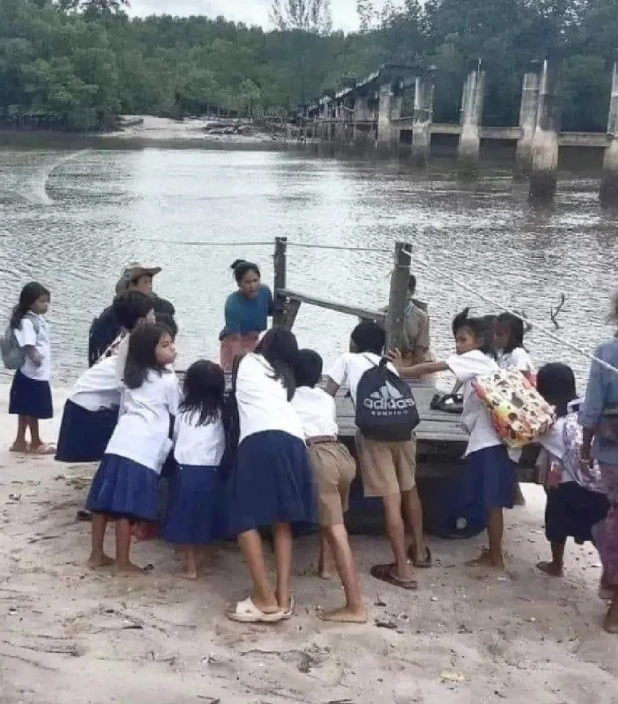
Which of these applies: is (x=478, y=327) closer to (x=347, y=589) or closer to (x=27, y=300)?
(x=347, y=589)

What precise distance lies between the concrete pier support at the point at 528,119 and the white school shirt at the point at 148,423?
42.6 metres

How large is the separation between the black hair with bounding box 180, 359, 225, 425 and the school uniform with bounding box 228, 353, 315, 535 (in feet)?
0.97

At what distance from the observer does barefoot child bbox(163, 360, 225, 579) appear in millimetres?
5168

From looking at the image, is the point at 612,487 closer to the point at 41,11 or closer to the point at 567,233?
the point at 567,233

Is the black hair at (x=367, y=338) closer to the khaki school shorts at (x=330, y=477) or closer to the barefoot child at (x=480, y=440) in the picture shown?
the barefoot child at (x=480, y=440)

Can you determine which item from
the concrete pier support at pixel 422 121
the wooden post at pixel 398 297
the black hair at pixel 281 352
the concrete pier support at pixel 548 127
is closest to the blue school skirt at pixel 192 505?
the black hair at pixel 281 352

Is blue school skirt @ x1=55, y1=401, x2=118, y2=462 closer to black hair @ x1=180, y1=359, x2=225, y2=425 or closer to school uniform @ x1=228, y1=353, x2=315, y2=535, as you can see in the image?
black hair @ x1=180, y1=359, x2=225, y2=425

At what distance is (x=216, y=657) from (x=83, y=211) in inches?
1001

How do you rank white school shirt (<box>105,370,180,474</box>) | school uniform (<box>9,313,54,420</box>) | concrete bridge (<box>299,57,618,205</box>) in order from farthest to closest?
concrete bridge (<box>299,57,618,205</box>), school uniform (<box>9,313,54,420</box>), white school shirt (<box>105,370,180,474</box>)

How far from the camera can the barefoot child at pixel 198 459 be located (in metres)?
5.17

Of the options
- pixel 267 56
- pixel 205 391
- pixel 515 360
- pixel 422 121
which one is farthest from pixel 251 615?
pixel 267 56

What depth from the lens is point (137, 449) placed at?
17.1 ft

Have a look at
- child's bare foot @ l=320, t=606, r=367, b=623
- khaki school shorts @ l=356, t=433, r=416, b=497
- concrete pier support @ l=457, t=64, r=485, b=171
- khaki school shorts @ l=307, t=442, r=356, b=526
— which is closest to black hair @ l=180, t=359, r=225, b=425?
khaki school shorts @ l=307, t=442, r=356, b=526

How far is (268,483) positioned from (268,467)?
0.08m
